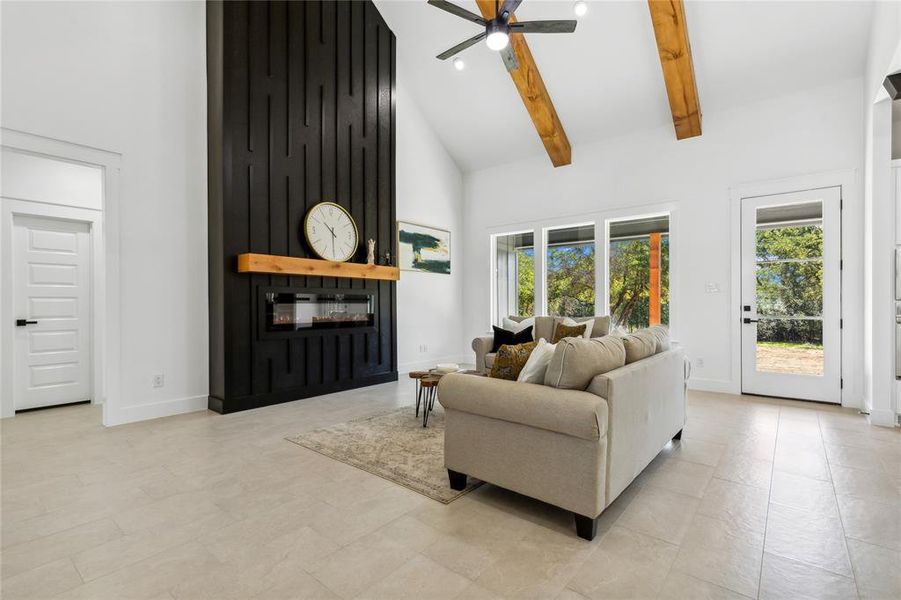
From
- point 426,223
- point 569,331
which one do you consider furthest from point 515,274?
point 569,331

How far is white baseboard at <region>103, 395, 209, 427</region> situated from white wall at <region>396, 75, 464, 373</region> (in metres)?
2.72

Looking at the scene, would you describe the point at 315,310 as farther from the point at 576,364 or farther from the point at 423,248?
the point at 576,364

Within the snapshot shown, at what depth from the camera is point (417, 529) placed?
203 cm

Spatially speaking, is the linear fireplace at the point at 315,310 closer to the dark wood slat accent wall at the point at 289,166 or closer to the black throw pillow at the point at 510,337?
the dark wood slat accent wall at the point at 289,166

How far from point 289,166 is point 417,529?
153 inches

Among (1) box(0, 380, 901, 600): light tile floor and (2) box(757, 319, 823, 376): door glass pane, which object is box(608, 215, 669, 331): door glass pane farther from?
(1) box(0, 380, 901, 600): light tile floor

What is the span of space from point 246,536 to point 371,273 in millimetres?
3585

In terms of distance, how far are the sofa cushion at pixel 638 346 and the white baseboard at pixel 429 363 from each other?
403cm

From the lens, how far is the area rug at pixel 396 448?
8.33 ft

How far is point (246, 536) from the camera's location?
6.48ft

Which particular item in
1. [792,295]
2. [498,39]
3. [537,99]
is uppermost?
[537,99]

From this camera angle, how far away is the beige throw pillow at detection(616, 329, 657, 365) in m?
2.48

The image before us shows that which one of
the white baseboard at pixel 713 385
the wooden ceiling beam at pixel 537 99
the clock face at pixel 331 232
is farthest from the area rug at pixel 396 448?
the wooden ceiling beam at pixel 537 99

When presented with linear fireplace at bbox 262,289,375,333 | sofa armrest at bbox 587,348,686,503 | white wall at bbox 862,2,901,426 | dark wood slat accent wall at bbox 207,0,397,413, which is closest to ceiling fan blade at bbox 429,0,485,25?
dark wood slat accent wall at bbox 207,0,397,413
